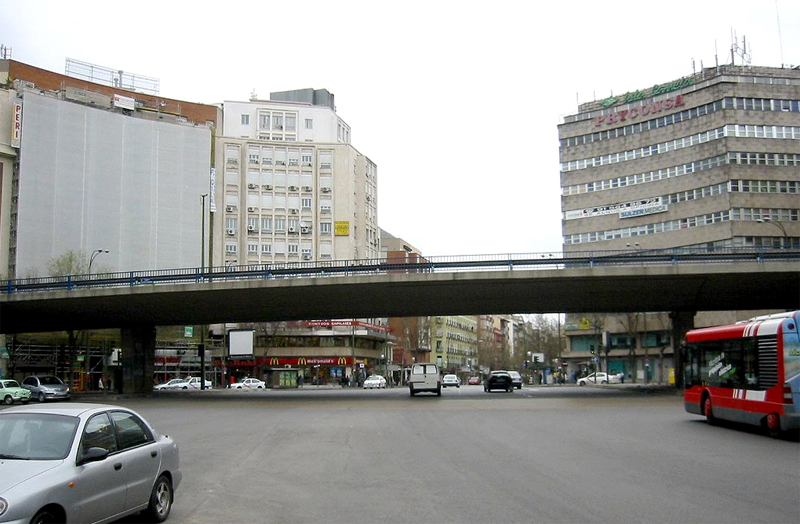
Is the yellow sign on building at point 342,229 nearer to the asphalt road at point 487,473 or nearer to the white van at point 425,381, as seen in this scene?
the white van at point 425,381

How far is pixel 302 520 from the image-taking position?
8.53 m

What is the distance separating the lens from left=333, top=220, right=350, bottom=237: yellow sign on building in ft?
310

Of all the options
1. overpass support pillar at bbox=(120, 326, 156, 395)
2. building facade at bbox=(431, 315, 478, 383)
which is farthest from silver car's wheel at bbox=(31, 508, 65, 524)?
building facade at bbox=(431, 315, 478, 383)

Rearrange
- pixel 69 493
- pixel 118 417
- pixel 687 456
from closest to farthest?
pixel 69 493, pixel 118 417, pixel 687 456

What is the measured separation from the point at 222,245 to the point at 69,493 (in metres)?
87.8

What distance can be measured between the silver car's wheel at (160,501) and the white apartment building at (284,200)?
83810 mm

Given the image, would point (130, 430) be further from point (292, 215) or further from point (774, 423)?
point (292, 215)

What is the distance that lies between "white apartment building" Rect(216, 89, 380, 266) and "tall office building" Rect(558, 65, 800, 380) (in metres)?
26.6

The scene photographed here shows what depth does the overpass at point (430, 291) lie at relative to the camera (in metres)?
35.6

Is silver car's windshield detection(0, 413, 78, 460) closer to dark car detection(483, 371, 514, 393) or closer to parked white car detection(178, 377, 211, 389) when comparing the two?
dark car detection(483, 371, 514, 393)

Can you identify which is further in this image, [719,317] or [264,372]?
[264,372]

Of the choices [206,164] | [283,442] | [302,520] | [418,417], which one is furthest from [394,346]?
[302,520]

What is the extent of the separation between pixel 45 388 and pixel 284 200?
5220 centimetres

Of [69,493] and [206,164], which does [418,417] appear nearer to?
[69,493]
